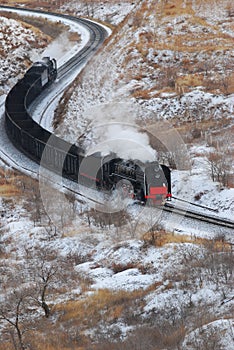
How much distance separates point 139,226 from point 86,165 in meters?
6.03

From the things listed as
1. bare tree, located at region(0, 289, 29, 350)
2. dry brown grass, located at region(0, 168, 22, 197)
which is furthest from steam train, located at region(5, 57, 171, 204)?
bare tree, located at region(0, 289, 29, 350)

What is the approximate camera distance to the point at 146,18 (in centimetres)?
5797

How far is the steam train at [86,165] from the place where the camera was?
28859 millimetres

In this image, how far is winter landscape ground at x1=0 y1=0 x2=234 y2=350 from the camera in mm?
20375

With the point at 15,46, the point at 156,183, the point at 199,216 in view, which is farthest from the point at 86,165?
the point at 15,46

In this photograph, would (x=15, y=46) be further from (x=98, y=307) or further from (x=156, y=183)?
(x=98, y=307)

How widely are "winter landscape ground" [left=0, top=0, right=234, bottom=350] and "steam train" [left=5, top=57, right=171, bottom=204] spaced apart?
117cm

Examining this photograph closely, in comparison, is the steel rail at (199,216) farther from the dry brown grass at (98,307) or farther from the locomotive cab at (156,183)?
the dry brown grass at (98,307)

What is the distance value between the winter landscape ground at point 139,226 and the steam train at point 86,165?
1.17 metres

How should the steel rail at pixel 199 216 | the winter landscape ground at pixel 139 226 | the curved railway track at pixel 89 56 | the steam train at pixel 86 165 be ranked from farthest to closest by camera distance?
the steam train at pixel 86 165 → the curved railway track at pixel 89 56 → the steel rail at pixel 199 216 → the winter landscape ground at pixel 139 226

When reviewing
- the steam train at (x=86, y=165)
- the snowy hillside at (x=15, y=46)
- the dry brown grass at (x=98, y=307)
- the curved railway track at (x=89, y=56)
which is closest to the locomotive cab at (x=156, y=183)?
the steam train at (x=86, y=165)

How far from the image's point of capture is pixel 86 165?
3247cm

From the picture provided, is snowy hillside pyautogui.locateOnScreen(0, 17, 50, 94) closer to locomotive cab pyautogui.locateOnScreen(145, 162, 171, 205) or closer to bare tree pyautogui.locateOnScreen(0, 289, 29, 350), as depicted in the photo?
locomotive cab pyautogui.locateOnScreen(145, 162, 171, 205)

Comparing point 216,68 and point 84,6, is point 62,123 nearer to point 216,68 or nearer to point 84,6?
point 216,68
